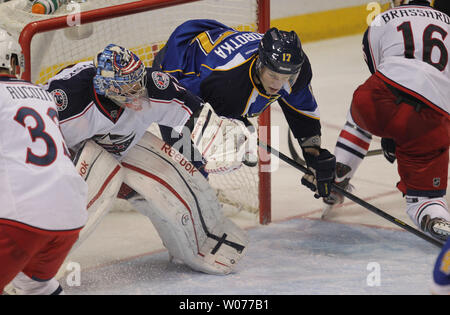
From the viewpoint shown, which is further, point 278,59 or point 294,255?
point 294,255

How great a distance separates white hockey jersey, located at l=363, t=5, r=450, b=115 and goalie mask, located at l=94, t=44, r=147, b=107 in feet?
3.25

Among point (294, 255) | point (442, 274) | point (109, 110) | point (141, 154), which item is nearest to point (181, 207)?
point (141, 154)

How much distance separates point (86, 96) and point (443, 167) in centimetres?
136

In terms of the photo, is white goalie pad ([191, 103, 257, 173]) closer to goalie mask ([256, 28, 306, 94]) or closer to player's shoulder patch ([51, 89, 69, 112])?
goalie mask ([256, 28, 306, 94])

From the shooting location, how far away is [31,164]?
201 centimetres

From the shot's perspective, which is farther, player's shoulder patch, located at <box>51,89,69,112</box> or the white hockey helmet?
player's shoulder patch, located at <box>51,89,69,112</box>

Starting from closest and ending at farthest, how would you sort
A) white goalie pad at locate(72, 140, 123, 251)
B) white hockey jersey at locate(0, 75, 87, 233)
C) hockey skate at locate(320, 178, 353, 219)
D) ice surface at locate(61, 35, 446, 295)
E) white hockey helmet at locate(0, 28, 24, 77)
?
white hockey jersey at locate(0, 75, 87, 233) < white hockey helmet at locate(0, 28, 24, 77) < white goalie pad at locate(72, 140, 123, 251) < ice surface at locate(61, 35, 446, 295) < hockey skate at locate(320, 178, 353, 219)

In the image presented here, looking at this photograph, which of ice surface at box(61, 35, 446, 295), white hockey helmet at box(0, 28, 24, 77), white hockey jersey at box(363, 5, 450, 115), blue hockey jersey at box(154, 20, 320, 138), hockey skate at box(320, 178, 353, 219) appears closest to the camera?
white hockey helmet at box(0, 28, 24, 77)

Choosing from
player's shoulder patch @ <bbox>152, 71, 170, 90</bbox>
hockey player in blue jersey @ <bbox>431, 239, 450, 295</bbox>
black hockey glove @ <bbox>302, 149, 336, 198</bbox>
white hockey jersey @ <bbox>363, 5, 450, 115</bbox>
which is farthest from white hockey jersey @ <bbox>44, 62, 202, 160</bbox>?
hockey player in blue jersey @ <bbox>431, 239, 450, 295</bbox>

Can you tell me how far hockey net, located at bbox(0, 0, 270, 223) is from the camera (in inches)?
118

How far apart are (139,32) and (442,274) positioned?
7.04 ft

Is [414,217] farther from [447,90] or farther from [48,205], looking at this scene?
[48,205]

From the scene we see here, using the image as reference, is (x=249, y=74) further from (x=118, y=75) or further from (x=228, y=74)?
(x=118, y=75)
